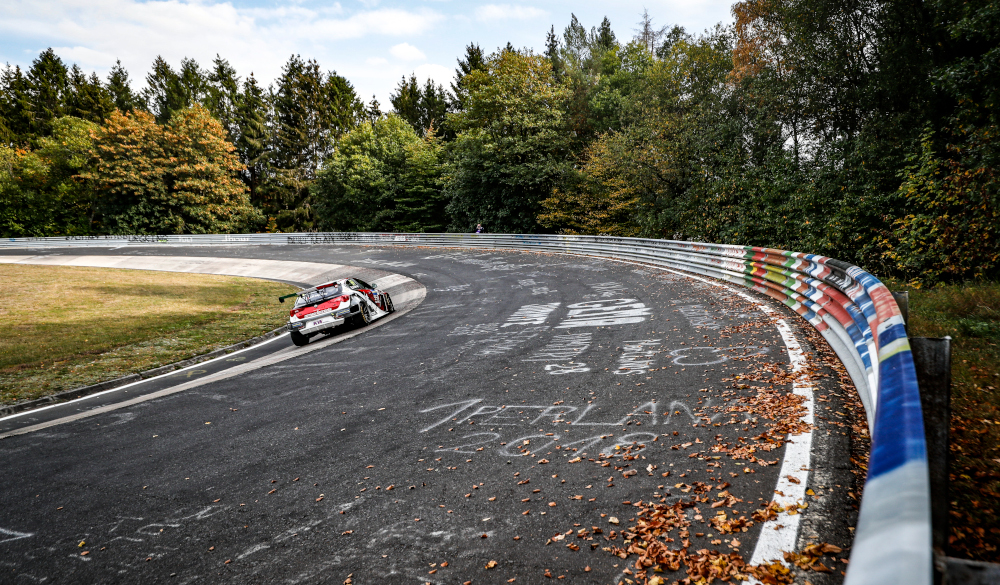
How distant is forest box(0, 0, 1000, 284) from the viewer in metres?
13.0

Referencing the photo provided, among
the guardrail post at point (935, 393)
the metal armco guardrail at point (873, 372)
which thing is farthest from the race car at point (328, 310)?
the guardrail post at point (935, 393)

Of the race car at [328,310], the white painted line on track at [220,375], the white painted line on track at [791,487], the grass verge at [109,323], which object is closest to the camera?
the white painted line on track at [791,487]

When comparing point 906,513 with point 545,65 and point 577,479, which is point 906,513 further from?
point 545,65

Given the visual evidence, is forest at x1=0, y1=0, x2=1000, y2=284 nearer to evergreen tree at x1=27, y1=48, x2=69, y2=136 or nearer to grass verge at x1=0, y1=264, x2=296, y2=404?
evergreen tree at x1=27, y1=48, x2=69, y2=136

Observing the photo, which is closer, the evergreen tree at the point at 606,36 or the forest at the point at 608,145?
the forest at the point at 608,145

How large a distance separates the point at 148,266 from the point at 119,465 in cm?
3782

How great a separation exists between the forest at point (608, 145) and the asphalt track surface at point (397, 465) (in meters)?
7.51

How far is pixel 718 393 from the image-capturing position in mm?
5879

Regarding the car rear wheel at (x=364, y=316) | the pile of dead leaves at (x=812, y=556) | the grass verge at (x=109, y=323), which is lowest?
the grass verge at (x=109, y=323)

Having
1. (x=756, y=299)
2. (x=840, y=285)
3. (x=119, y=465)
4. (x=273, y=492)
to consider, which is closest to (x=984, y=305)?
(x=840, y=285)

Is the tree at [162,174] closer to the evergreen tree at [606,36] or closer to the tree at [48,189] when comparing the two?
the tree at [48,189]

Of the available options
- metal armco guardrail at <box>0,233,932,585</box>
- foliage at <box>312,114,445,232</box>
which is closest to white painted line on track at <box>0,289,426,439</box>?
metal armco guardrail at <box>0,233,932,585</box>

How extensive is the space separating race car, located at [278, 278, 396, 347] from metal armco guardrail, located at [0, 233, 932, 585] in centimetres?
977

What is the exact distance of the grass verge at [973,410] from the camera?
3.01 metres
